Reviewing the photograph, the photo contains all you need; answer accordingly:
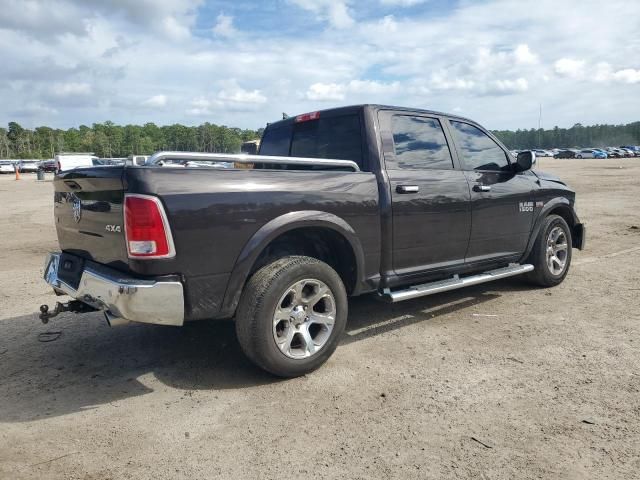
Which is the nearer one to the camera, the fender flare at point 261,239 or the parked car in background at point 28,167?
the fender flare at point 261,239

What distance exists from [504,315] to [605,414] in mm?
1907

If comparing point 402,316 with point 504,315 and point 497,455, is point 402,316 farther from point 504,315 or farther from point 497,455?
point 497,455

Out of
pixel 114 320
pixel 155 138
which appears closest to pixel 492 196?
pixel 114 320

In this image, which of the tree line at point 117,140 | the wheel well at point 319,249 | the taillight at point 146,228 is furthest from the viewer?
the tree line at point 117,140

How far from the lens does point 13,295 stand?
5703mm

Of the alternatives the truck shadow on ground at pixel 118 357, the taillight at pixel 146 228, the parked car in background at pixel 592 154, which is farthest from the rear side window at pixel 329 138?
the parked car in background at pixel 592 154

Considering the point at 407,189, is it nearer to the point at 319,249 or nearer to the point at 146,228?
the point at 319,249

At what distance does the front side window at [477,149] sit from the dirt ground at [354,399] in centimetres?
145

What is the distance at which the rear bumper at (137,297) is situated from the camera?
2936 mm

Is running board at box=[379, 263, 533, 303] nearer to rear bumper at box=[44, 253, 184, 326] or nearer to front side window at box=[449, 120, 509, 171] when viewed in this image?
front side window at box=[449, 120, 509, 171]

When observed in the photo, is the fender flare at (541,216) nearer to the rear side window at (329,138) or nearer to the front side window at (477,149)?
the front side window at (477,149)

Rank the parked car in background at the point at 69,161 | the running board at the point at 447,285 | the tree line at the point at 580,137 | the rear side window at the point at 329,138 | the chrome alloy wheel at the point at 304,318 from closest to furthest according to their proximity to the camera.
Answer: the chrome alloy wheel at the point at 304,318, the running board at the point at 447,285, the rear side window at the point at 329,138, the parked car in background at the point at 69,161, the tree line at the point at 580,137

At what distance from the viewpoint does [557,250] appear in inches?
232

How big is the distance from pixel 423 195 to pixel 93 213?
2.59m
